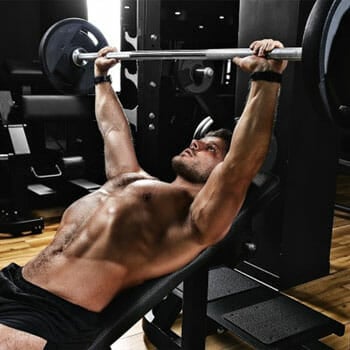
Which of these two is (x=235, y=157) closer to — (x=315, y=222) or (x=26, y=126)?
(x=315, y=222)

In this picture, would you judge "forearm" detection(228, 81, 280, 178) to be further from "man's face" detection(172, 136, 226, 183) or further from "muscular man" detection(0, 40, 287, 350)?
"man's face" detection(172, 136, 226, 183)

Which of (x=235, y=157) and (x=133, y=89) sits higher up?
(x=235, y=157)

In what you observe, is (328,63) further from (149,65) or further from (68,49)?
(149,65)

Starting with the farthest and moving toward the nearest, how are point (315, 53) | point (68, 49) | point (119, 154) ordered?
point (68, 49) < point (119, 154) < point (315, 53)

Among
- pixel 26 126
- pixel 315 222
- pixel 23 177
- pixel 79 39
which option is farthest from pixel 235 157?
pixel 26 126

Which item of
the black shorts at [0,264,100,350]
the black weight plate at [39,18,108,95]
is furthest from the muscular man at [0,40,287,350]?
the black weight plate at [39,18,108,95]

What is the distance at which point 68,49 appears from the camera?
274 cm

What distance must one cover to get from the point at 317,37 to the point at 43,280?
0.96 meters

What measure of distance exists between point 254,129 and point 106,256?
53cm

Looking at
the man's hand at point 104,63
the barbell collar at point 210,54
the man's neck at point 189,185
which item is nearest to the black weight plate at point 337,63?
the barbell collar at point 210,54

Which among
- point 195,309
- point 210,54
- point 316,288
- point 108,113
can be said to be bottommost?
point 316,288

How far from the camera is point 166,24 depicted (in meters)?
3.91

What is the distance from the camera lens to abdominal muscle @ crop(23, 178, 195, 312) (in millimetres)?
1453

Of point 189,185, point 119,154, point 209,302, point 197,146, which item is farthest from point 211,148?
point 209,302
